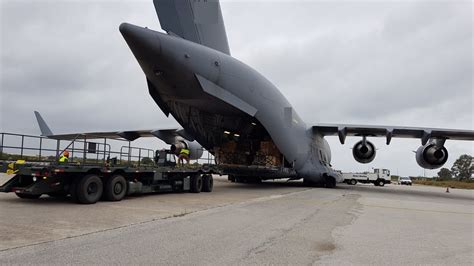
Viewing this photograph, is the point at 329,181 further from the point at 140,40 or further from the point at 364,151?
the point at 140,40

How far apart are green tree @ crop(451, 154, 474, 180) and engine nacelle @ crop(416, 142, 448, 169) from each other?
242 feet

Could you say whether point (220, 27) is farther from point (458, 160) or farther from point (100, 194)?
point (458, 160)

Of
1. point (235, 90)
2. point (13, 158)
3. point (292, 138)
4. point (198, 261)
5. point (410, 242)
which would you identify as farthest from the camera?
point (292, 138)

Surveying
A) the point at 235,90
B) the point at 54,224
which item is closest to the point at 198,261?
the point at 54,224

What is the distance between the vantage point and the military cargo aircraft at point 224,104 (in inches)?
599

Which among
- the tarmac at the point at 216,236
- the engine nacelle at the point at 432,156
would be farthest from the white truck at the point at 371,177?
the tarmac at the point at 216,236

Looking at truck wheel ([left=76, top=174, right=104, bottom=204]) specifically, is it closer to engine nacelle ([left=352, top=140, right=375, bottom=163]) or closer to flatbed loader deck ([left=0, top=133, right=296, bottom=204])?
flatbed loader deck ([left=0, top=133, right=296, bottom=204])

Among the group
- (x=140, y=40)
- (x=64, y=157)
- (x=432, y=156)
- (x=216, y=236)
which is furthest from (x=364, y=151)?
(x=216, y=236)

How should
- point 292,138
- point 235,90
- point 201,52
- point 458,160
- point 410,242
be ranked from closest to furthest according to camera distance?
point 410,242 < point 201,52 < point 235,90 < point 292,138 < point 458,160

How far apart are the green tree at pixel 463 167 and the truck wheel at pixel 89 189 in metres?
93.2

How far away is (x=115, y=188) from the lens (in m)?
12.7

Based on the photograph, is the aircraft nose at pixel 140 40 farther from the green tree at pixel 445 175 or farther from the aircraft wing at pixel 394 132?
the green tree at pixel 445 175

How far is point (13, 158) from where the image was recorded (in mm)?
11875

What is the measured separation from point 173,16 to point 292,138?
9426 mm
